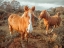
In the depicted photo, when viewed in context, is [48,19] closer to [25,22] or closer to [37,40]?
[37,40]

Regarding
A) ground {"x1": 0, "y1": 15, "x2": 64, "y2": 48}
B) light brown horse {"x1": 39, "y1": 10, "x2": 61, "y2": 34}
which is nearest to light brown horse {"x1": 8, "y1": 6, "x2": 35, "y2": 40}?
ground {"x1": 0, "y1": 15, "x2": 64, "y2": 48}

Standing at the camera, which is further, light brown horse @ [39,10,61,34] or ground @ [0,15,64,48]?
light brown horse @ [39,10,61,34]

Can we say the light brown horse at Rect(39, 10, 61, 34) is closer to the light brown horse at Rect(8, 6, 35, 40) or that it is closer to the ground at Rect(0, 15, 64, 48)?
the ground at Rect(0, 15, 64, 48)

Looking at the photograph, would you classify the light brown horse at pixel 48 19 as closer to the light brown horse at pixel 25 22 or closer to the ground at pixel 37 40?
the ground at pixel 37 40

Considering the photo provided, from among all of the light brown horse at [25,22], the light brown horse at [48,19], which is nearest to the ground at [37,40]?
the light brown horse at [48,19]

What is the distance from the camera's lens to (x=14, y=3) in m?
19.7

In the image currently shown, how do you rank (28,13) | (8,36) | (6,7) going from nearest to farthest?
(28,13)
(8,36)
(6,7)

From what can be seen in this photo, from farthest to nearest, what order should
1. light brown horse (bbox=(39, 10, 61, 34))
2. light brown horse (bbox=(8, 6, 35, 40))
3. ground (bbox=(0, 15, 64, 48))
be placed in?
light brown horse (bbox=(39, 10, 61, 34)) → ground (bbox=(0, 15, 64, 48)) → light brown horse (bbox=(8, 6, 35, 40))

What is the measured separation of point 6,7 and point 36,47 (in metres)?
8.76

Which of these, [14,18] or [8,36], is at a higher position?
[14,18]

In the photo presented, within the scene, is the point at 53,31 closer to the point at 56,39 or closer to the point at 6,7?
the point at 56,39

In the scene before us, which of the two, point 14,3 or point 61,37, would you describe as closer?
point 61,37

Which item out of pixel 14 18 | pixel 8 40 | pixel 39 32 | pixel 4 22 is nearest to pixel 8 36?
pixel 8 40

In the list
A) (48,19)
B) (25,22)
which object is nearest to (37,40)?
(48,19)
